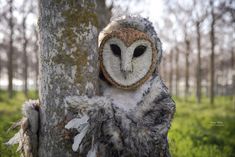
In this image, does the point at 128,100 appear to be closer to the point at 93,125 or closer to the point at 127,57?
the point at 127,57

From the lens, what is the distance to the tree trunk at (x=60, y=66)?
10.4ft

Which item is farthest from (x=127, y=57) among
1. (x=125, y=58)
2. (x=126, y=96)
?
(x=126, y=96)

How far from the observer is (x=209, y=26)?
20594mm

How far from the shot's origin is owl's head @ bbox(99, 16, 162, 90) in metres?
3.54

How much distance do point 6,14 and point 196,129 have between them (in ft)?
42.8

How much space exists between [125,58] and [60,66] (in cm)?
66

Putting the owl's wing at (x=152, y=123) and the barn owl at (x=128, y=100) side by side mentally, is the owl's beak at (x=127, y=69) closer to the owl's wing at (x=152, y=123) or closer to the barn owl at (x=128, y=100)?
the barn owl at (x=128, y=100)

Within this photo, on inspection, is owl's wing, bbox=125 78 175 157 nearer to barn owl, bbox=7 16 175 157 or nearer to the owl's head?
barn owl, bbox=7 16 175 157

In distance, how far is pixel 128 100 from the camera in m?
3.57

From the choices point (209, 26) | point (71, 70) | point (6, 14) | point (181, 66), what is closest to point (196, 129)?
point (71, 70)

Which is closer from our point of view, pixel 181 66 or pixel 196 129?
pixel 196 129

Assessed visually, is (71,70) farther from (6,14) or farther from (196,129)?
(6,14)

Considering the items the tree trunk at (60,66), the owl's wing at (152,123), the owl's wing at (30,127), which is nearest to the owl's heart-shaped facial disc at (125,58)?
the owl's wing at (152,123)

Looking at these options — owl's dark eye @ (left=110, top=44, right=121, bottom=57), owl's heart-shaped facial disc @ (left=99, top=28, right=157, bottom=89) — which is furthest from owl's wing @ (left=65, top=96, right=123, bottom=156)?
owl's dark eye @ (left=110, top=44, right=121, bottom=57)
